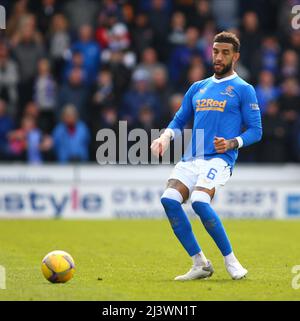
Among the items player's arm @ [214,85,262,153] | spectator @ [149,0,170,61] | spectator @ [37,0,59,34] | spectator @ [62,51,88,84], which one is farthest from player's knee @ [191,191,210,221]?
spectator @ [37,0,59,34]

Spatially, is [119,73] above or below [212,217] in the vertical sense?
above

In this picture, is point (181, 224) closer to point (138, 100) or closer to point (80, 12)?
point (138, 100)

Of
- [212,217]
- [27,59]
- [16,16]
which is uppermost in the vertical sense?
[16,16]

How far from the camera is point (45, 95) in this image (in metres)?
20.8

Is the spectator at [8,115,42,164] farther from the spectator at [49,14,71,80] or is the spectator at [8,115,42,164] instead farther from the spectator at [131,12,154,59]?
the spectator at [131,12,154,59]

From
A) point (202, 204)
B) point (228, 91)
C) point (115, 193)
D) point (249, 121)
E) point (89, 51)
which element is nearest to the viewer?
point (202, 204)

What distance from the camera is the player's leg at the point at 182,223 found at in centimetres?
1020

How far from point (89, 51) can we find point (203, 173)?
11.4m

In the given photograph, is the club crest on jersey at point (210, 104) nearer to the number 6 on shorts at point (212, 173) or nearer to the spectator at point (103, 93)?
the number 6 on shorts at point (212, 173)

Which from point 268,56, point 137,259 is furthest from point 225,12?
point 137,259

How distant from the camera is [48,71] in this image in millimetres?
20734

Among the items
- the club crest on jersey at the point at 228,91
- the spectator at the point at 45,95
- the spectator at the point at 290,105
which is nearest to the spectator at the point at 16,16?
Result: the spectator at the point at 45,95

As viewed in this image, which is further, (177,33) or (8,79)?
(177,33)
